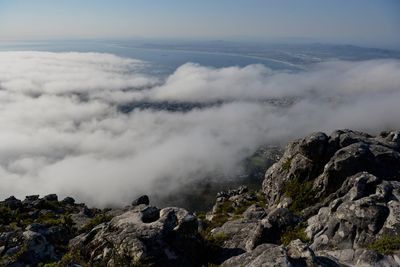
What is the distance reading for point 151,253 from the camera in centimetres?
2492

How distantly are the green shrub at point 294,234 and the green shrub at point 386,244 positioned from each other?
6906 mm

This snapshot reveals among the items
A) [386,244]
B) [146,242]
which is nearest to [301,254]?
[386,244]

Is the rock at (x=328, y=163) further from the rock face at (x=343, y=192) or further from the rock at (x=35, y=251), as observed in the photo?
the rock at (x=35, y=251)

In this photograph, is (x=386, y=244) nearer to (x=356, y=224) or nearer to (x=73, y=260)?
(x=356, y=224)

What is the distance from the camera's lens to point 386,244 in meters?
23.3

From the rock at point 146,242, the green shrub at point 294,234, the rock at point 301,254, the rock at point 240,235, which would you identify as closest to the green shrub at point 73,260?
the rock at point 146,242

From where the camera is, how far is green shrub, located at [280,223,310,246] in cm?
3091

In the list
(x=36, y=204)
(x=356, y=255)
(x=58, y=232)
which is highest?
(x=356, y=255)

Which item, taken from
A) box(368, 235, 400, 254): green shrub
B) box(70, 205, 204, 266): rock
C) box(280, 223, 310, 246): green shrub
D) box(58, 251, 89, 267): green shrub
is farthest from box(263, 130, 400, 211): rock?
box(58, 251, 89, 267): green shrub

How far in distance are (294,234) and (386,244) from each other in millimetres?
9749

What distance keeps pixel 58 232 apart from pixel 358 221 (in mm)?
28789

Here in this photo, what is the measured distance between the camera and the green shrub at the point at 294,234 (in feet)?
A: 101

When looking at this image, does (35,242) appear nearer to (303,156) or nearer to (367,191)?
(367,191)

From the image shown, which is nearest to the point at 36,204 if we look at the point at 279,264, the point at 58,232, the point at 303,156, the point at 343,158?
the point at 58,232
